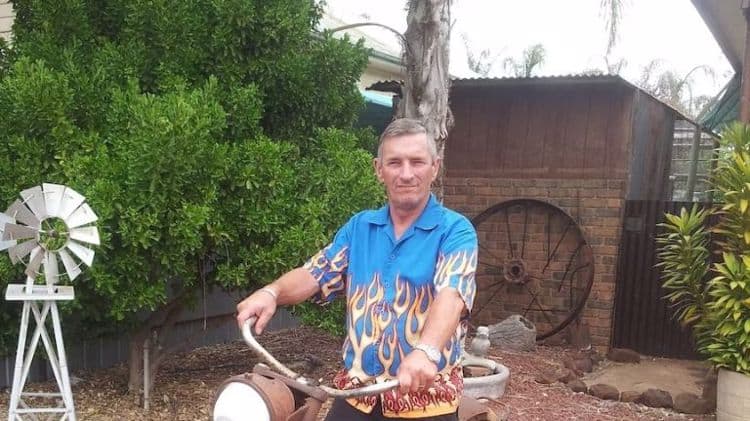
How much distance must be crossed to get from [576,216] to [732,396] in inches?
127

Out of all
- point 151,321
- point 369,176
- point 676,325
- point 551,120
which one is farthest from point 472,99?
point 151,321


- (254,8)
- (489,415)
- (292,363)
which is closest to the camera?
(489,415)

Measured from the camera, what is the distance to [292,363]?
6.21 metres

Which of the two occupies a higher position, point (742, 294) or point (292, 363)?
point (742, 294)

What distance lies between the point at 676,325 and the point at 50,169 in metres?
6.30

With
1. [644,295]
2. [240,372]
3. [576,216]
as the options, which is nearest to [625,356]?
[644,295]

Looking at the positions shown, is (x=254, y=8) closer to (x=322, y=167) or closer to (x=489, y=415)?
(x=322, y=167)

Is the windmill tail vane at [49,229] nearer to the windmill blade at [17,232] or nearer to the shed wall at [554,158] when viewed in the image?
the windmill blade at [17,232]

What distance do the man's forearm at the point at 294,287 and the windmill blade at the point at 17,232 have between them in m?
2.08

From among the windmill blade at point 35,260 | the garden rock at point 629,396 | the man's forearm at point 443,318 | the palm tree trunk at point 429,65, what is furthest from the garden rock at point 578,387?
the man's forearm at point 443,318

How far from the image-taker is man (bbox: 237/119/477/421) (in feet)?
7.41

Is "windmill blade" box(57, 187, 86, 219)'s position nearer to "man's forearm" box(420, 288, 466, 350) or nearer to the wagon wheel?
"man's forearm" box(420, 288, 466, 350)

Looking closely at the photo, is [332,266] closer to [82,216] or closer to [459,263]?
[459,263]

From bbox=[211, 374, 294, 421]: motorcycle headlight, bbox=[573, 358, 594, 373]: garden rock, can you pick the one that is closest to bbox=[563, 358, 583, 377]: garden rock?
bbox=[573, 358, 594, 373]: garden rock
